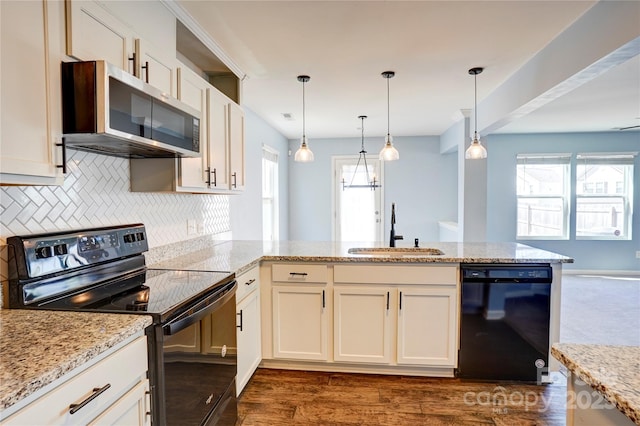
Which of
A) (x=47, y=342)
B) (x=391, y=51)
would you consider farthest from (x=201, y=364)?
(x=391, y=51)

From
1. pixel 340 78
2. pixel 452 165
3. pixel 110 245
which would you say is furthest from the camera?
pixel 452 165

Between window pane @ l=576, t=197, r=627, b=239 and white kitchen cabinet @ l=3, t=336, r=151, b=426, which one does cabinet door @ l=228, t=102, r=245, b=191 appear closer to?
white kitchen cabinet @ l=3, t=336, r=151, b=426

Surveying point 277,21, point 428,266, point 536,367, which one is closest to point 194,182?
point 277,21

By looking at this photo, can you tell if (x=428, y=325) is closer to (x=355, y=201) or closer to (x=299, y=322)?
(x=299, y=322)

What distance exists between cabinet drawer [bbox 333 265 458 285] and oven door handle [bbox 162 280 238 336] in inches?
33.1

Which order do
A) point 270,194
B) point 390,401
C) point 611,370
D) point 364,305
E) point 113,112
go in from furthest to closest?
point 270,194
point 364,305
point 390,401
point 113,112
point 611,370

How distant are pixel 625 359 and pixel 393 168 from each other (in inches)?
227

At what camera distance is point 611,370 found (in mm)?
794

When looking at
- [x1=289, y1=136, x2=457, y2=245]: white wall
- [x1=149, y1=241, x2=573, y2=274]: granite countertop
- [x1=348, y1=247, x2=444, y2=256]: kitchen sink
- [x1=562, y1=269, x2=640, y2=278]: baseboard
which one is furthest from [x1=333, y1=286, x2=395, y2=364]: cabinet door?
[x1=562, y1=269, x2=640, y2=278]: baseboard

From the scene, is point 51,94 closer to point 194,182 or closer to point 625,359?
point 194,182

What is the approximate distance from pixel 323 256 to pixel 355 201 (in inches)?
165

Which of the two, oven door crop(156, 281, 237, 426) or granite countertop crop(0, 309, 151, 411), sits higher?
granite countertop crop(0, 309, 151, 411)

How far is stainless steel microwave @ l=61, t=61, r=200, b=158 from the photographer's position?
4.11 feet

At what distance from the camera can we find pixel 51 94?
122 centimetres
